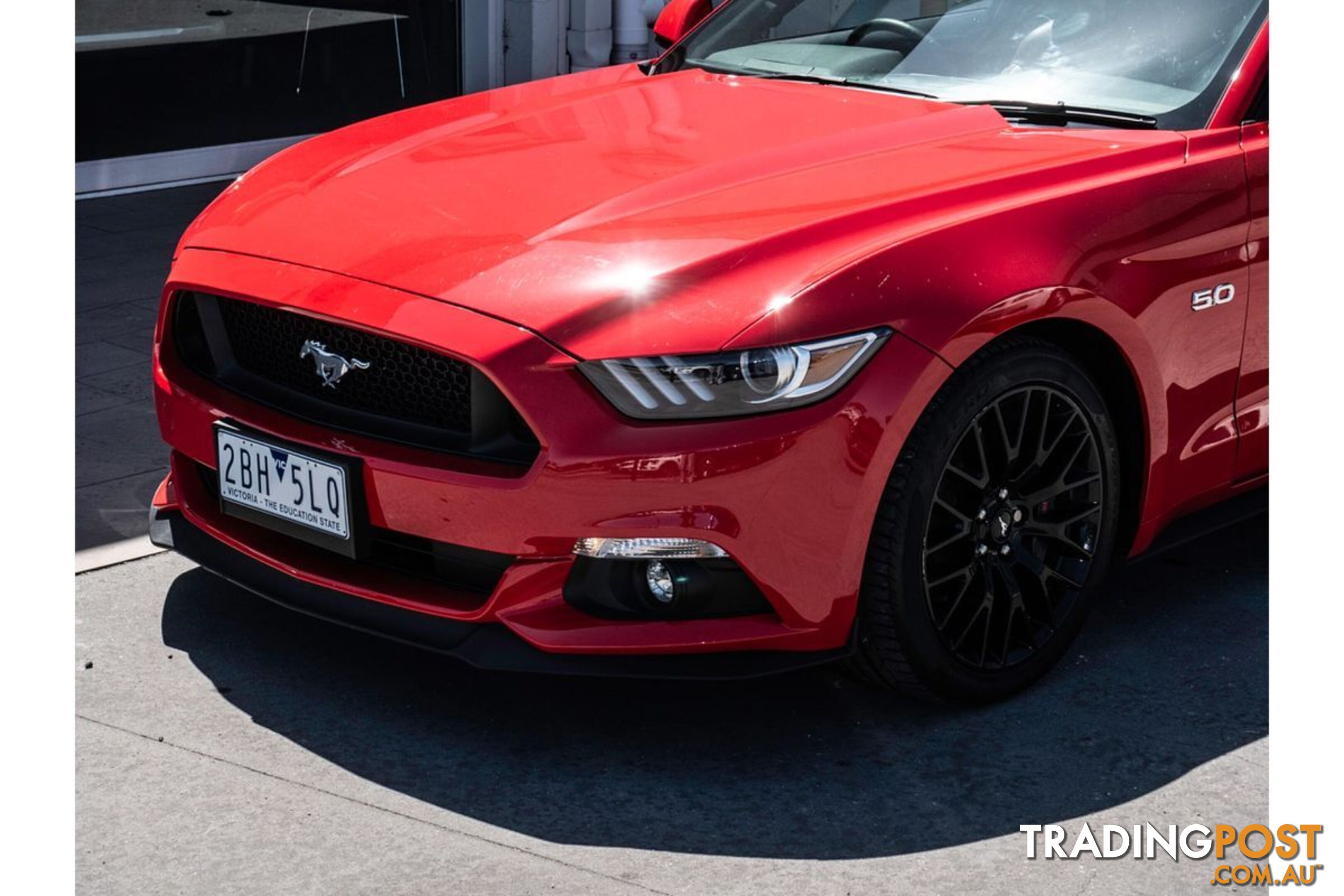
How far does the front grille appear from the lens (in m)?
3.33

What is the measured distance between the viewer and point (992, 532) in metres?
3.70

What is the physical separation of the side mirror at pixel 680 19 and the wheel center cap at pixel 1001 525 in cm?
209

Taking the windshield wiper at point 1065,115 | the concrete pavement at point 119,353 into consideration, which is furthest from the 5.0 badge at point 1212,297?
the concrete pavement at point 119,353

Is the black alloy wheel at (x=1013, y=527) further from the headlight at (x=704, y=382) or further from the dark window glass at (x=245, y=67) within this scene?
the dark window glass at (x=245, y=67)

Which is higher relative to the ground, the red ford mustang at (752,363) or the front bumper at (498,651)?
the red ford mustang at (752,363)

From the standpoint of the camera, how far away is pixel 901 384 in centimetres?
333

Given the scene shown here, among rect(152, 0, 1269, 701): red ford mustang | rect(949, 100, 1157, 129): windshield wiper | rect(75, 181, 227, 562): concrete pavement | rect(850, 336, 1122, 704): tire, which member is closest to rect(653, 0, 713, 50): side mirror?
rect(152, 0, 1269, 701): red ford mustang

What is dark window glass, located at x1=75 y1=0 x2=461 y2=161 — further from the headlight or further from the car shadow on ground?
the headlight

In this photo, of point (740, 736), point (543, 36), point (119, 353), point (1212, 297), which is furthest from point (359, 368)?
point (543, 36)

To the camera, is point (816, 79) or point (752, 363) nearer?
point (752, 363)

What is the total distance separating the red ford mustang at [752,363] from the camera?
128 inches

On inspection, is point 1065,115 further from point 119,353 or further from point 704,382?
point 119,353

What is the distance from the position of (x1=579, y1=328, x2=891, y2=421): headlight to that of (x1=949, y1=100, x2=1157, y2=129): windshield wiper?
4.00 ft

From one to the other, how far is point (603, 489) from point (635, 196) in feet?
2.35
